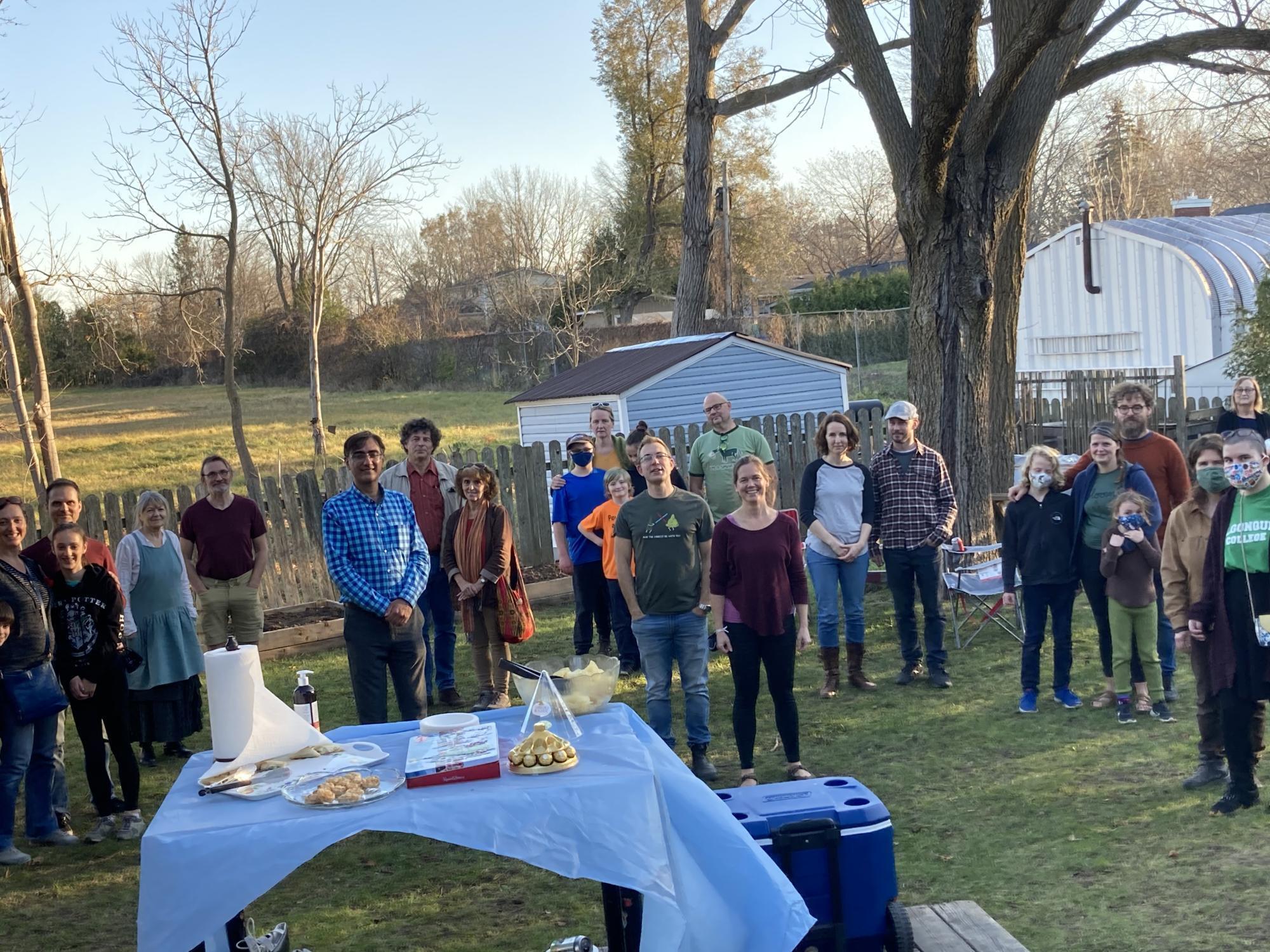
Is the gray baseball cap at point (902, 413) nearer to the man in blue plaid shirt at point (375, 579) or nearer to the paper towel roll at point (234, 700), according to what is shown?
the man in blue plaid shirt at point (375, 579)

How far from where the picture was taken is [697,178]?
18406 mm

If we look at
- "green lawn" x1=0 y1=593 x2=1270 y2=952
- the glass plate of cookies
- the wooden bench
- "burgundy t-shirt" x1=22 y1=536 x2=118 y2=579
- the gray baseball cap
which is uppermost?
the gray baseball cap

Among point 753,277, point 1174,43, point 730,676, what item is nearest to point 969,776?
point 730,676

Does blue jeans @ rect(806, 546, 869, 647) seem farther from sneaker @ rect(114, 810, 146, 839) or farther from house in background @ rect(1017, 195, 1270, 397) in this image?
house in background @ rect(1017, 195, 1270, 397)

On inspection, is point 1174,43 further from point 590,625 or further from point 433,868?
point 433,868

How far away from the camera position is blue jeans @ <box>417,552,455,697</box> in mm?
8398

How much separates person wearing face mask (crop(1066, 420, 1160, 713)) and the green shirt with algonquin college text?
1752 mm

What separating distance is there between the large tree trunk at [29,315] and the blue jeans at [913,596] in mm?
7341

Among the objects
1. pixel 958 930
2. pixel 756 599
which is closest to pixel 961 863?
pixel 958 930

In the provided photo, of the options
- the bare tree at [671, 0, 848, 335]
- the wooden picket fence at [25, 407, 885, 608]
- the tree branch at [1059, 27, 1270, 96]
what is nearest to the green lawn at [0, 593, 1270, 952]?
the wooden picket fence at [25, 407, 885, 608]

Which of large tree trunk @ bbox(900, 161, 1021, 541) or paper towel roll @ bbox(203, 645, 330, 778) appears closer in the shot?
paper towel roll @ bbox(203, 645, 330, 778)

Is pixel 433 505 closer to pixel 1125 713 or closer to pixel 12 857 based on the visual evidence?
pixel 12 857

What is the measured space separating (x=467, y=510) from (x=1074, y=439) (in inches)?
498

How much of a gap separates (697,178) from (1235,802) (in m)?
14.3
